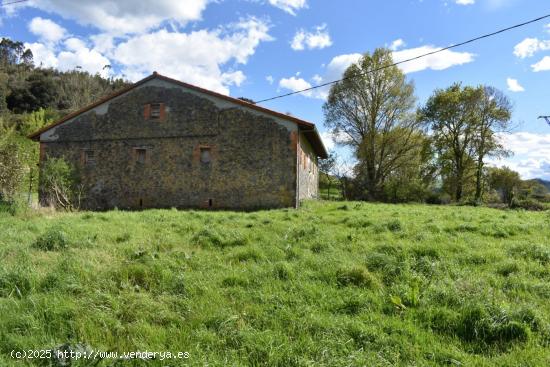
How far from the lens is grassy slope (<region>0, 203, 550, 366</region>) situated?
139 inches

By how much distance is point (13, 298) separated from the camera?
15.2ft

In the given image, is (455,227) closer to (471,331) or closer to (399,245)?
(399,245)

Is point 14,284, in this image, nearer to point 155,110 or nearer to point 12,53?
point 155,110

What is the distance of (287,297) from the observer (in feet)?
15.2

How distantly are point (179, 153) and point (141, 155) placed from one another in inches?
76.9

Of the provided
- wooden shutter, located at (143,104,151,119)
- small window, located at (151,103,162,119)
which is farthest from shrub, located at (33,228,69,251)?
wooden shutter, located at (143,104,151,119)

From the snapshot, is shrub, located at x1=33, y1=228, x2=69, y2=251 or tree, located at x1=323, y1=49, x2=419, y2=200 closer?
shrub, located at x1=33, y1=228, x2=69, y2=251

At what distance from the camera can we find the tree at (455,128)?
29406 millimetres

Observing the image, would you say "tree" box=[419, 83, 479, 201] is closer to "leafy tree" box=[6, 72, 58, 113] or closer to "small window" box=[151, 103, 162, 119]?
"small window" box=[151, 103, 162, 119]

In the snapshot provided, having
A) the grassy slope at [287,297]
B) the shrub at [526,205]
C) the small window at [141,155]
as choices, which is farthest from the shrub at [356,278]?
the shrub at [526,205]

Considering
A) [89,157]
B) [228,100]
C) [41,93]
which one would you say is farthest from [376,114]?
[41,93]

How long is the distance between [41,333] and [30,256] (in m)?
2.78

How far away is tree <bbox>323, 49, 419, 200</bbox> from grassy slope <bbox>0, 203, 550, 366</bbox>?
68.7ft

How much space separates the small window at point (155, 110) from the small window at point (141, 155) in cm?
162
